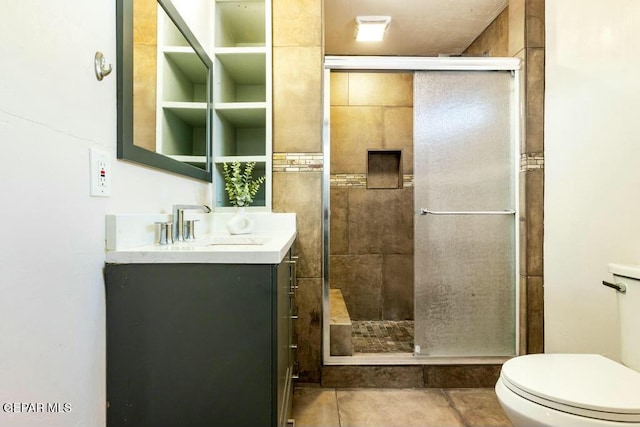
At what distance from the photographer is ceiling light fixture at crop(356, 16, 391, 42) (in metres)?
2.21

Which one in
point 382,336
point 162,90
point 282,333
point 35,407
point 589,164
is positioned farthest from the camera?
point 382,336

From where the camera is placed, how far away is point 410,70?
1897mm

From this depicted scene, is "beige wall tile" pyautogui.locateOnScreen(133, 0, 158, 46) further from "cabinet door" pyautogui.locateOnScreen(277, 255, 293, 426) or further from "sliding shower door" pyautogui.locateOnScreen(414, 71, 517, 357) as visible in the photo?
"sliding shower door" pyautogui.locateOnScreen(414, 71, 517, 357)

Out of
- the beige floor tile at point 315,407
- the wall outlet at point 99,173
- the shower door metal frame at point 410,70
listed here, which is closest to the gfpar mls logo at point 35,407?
the wall outlet at point 99,173

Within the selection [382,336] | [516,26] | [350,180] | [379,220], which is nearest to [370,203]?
[379,220]

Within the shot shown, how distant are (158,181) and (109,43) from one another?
471mm

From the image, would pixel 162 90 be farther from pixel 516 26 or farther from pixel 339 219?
pixel 516 26

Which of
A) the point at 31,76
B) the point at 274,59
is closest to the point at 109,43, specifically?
the point at 31,76

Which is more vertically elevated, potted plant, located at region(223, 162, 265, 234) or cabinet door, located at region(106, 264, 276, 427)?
potted plant, located at region(223, 162, 265, 234)

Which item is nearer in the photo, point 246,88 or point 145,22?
point 145,22

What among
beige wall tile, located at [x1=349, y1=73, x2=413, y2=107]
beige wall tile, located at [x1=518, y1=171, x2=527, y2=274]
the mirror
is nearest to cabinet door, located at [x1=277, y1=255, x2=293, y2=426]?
the mirror

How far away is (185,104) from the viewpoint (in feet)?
4.75

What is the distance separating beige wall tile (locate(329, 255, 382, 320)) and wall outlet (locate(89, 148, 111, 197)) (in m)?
2.19

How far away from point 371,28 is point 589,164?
1678 mm
